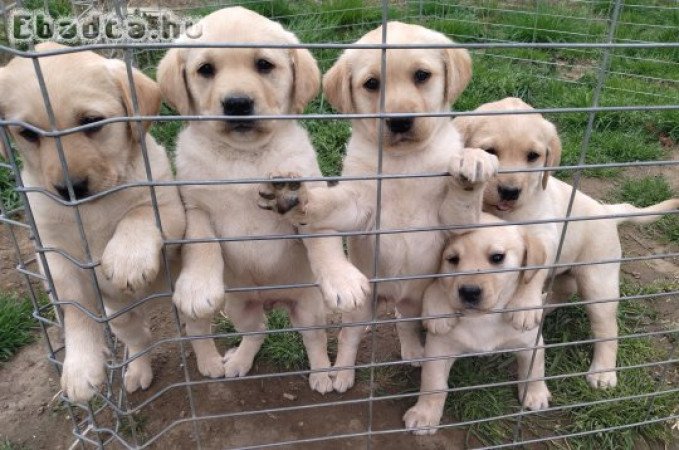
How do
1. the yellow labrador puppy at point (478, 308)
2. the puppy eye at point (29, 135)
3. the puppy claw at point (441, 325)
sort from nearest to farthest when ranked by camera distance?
the puppy eye at point (29, 135) → the yellow labrador puppy at point (478, 308) → the puppy claw at point (441, 325)

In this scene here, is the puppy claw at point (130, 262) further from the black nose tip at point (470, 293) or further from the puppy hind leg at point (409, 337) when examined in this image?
the puppy hind leg at point (409, 337)

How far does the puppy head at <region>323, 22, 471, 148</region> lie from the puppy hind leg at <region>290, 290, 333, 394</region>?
0.72 meters

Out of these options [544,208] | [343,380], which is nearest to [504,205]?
[544,208]

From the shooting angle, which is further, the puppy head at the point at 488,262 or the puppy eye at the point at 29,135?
the puppy head at the point at 488,262

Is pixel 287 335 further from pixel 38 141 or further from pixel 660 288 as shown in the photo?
pixel 660 288

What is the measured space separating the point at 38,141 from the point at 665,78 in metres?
5.05

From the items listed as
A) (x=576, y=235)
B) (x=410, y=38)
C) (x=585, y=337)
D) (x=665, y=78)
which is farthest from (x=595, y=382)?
(x=665, y=78)

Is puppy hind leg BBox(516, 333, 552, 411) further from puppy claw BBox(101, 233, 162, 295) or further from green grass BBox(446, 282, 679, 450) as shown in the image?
puppy claw BBox(101, 233, 162, 295)

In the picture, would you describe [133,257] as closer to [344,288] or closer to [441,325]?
[344,288]

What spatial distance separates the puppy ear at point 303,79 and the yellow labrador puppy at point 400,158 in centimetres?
15

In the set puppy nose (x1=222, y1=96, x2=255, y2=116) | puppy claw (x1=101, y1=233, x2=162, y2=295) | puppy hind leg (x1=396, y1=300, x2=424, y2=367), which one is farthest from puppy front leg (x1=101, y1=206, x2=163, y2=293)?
puppy hind leg (x1=396, y1=300, x2=424, y2=367)

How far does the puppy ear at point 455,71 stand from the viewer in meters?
2.29

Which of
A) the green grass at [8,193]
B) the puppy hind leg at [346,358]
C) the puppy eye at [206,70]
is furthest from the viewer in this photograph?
the green grass at [8,193]

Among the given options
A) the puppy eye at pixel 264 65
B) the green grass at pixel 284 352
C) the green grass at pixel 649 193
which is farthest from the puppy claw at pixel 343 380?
the green grass at pixel 649 193
